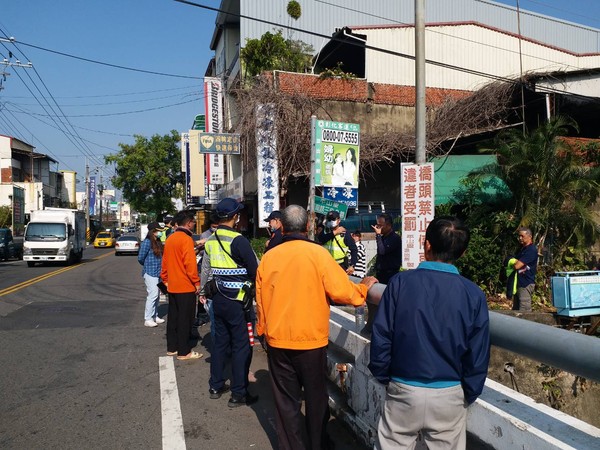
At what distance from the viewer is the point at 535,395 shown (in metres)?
6.29

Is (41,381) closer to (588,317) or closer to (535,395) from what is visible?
(535,395)

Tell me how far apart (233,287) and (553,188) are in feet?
25.6

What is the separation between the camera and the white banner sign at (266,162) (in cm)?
1352

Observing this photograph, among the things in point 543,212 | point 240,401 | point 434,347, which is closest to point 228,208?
point 240,401

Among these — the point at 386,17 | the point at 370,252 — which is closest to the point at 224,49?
the point at 386,17

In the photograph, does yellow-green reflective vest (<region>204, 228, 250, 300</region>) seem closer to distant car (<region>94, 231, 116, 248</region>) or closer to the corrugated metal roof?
the corrugated metal roof

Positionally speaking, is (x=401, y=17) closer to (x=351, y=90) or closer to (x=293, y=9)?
(x=293, y=9)

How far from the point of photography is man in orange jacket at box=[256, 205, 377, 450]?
3.30 metres

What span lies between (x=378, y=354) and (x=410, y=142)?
42.1 feet

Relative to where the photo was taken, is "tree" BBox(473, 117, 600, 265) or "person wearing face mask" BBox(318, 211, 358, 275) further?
"tree" BBox(473, 117, 600, 265)

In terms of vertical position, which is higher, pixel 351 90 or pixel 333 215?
pixel 351 90

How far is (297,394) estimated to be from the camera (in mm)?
3432

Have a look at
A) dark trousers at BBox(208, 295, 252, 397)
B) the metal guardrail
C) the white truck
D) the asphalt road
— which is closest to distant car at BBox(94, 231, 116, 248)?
the white truck

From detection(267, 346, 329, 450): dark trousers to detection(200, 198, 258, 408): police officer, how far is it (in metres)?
1.32
